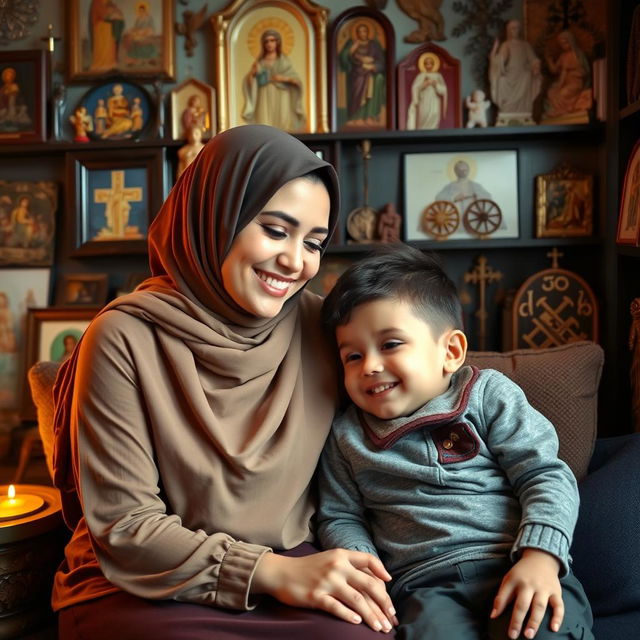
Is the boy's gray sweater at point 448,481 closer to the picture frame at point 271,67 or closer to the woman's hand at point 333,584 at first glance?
the woman's hand at point 333,584

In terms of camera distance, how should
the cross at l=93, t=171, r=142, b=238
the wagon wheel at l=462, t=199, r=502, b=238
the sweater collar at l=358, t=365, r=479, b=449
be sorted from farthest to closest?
the cross at l=93, t=171, r=142, b=238
the wagon wheel at l=462, t=199, r=502, b=238
the sweater collar at l=358, t=365, r=479, b=449

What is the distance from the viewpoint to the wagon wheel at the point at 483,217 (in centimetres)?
335

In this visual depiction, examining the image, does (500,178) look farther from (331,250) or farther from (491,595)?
(491,595)

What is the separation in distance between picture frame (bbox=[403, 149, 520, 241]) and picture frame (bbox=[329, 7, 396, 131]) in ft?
0.87

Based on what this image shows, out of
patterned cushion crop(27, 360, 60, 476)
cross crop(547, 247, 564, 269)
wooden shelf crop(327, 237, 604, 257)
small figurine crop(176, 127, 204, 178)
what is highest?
small figurine crop(176, 127, 204, 178)

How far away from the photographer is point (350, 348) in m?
1.46

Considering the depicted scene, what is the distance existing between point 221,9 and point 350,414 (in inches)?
98.1

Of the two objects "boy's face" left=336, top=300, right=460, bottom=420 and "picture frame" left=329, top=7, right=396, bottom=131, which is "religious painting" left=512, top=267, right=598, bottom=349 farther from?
"boy's face" left=336, top=300, right=460, bottom=420

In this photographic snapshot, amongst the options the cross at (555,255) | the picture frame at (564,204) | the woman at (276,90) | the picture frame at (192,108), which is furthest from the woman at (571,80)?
the picture frame at (192,108)

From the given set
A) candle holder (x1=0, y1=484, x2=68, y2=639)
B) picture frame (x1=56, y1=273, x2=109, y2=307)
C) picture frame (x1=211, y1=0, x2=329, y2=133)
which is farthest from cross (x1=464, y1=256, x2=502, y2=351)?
candle holder (x1=0, y1=484, x2=68, y2=639)

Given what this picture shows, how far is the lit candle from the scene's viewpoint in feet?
5.52

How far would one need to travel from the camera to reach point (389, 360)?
4.66ft

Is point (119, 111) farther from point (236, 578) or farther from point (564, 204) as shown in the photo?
point (236, 578)

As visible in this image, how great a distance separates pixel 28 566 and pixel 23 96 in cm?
244
